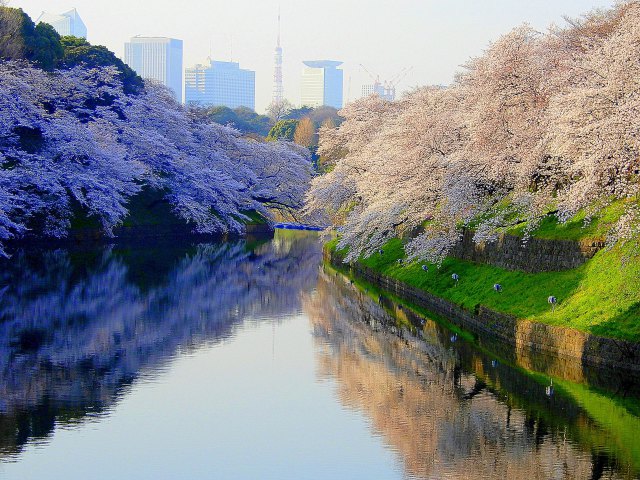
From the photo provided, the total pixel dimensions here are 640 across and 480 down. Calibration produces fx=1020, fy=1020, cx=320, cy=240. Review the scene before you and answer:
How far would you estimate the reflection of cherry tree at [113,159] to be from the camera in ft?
165

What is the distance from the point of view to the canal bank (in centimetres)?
2102

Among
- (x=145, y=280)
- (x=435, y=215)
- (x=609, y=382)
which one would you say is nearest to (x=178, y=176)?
(x=145, y=280)

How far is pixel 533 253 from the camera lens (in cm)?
2817

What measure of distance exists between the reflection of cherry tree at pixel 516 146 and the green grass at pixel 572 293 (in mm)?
1096

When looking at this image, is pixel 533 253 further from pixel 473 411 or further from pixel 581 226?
pixel 473 411

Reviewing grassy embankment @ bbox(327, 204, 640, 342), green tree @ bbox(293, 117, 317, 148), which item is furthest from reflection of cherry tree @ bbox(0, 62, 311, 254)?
green tree @ bbox(293, 117, 317, 148)

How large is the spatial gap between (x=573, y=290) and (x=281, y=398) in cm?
875

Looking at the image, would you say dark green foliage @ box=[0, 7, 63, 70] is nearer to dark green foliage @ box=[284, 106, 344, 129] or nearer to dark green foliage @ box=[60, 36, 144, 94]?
dark green foliage @ box=[60, 36, 144, 94]

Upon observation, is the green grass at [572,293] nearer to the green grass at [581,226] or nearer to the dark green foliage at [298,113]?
the green grass at [581,226]

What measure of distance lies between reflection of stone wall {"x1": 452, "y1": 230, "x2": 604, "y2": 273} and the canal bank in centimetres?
13

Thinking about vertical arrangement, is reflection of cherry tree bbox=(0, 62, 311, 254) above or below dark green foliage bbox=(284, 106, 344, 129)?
below

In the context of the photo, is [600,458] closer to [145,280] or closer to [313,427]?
[313,427]

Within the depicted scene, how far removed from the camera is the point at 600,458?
15.0 m

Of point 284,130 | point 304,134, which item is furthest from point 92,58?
point 284,130
